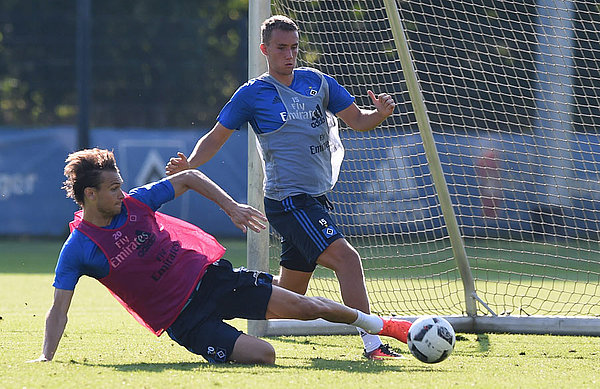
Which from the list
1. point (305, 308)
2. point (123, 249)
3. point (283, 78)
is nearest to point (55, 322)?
point (123, 249)

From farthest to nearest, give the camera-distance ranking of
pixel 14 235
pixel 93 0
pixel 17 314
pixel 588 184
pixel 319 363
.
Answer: pixel 93 0, pixel 14 235, pixel 588 184, pixel 17 314, pixel 319 363

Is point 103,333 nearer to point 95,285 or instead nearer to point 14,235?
point 95,285

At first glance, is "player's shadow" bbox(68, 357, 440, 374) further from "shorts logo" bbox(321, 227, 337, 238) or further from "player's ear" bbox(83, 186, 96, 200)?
"player's ear" bbox(83, 186, 96, 200)

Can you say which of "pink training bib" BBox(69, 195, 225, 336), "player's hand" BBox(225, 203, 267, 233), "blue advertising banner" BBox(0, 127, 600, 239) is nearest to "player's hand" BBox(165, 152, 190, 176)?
"pink training bib" BBox(69, 195, 225, 336)

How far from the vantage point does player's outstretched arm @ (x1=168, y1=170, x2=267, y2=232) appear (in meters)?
4.99

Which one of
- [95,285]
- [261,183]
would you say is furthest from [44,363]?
[95,285]

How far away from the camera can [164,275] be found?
5289 millimetres

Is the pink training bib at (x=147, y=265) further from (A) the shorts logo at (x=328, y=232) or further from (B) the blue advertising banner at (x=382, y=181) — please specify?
(B) the blue advertising banner at (x=382, y=181)

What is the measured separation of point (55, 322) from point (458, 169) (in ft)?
19.7

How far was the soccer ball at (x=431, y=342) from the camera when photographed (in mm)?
5207

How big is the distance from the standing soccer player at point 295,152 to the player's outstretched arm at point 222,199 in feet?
1.03

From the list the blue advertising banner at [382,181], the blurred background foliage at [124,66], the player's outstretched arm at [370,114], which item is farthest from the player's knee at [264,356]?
the blurred background foliage at [124,66]

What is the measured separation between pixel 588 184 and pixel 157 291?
→ 5.36 metres

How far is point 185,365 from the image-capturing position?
16.9 feet
